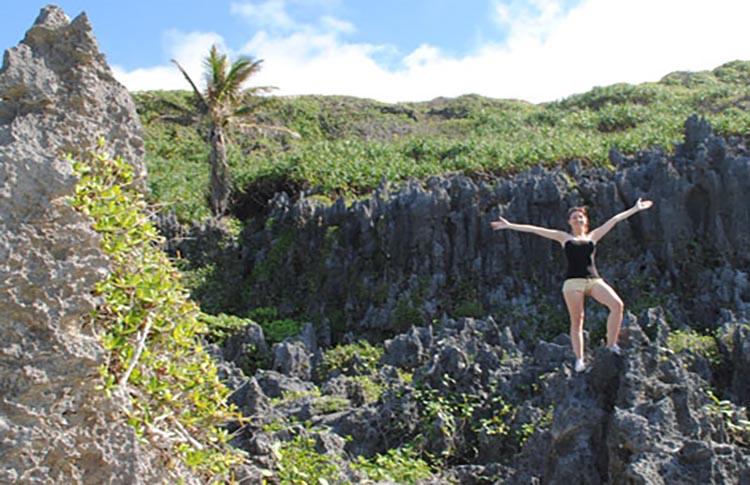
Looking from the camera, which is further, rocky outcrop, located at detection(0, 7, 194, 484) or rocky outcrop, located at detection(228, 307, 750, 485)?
rocky outcrop, located at detection(228, 307, 750, 485)

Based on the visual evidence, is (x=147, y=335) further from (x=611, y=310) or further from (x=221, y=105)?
(x=221, y=105)

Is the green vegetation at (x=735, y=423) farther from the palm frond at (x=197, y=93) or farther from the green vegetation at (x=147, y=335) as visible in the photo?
the palm frond at (x=197, y=93)

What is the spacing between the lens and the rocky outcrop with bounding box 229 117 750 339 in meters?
12.7

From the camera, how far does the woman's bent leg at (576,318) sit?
21.5ft

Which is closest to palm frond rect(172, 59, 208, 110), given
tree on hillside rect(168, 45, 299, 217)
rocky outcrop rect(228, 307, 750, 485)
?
tree on hillside rect(168, 45, 299, 217)

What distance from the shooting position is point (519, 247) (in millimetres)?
13578

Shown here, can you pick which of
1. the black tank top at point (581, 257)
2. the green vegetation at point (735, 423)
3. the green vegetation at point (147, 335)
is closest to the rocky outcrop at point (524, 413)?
the green vegetation at point (735, 423)

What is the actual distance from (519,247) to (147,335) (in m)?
10.7

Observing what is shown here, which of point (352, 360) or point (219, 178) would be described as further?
point (219, 178)

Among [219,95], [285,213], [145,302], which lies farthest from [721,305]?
[219,95]

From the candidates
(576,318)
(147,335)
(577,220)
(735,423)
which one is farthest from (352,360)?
(147,335)

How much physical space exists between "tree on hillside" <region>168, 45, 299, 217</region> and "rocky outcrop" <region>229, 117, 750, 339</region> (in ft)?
15.1

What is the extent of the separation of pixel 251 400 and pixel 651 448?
153 inches

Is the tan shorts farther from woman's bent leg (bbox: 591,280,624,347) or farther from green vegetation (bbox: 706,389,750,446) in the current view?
green vegetation (bbox: 706,389,750,446)
